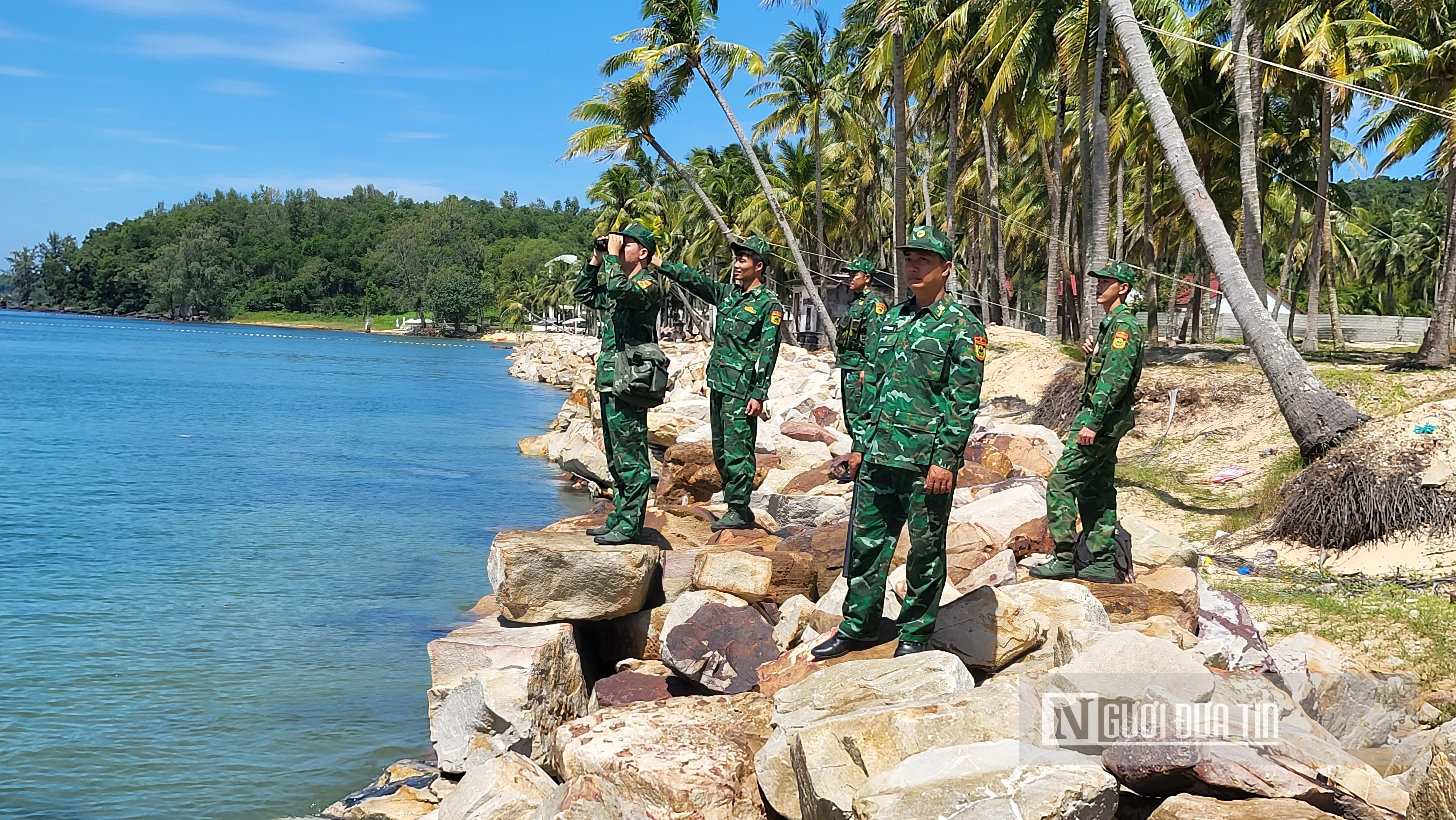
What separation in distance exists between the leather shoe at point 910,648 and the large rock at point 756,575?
1.69 metres

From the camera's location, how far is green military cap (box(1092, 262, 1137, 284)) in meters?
7.13

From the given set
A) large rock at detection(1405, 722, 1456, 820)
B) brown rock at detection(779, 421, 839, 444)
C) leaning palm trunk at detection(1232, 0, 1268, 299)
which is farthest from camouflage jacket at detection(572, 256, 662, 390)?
leaning palm trunk at detection(1232, 0, 1268, 299)

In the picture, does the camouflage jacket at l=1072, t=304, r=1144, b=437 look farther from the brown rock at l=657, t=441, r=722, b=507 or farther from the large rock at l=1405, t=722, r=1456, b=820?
the brown rock at l=657, t=441, r=722, b=507

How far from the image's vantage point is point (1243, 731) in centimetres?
430

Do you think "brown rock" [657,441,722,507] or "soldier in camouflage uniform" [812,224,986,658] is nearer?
"soldier in camouflage uniform" [812,224,986,658]

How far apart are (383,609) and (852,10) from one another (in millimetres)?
22823

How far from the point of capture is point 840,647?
564 centimetres

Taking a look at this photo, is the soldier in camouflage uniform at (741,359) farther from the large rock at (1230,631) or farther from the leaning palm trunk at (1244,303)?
the leaning palm trunk at (1244,303)

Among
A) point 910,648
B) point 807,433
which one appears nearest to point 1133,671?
point 910,648

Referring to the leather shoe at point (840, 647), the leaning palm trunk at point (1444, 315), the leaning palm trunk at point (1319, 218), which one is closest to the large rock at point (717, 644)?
the leather shoe at point (840, 647)

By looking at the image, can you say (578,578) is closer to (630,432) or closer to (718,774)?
(630,432)

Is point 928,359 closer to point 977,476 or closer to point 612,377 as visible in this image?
point 612,377

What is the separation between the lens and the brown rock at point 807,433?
13.0m

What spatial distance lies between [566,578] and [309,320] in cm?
15577
